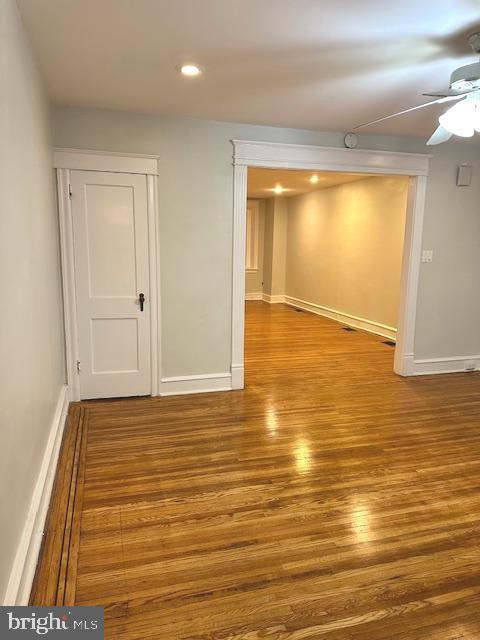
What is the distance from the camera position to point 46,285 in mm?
2891

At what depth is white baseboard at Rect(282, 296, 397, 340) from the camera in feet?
22.2

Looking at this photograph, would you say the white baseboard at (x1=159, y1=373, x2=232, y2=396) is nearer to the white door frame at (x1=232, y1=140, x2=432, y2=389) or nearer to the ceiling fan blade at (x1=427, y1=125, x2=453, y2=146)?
the white door frame at (x1=232, y1=140, x2=432, y2=389)

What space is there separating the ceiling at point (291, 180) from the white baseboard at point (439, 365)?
2744mm

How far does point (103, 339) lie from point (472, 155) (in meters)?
4.28

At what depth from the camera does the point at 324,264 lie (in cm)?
849

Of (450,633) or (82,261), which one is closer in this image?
(450,633)

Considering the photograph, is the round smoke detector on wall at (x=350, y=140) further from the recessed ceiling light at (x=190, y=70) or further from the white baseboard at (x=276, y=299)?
the white baseboard at (x=276, y=299)

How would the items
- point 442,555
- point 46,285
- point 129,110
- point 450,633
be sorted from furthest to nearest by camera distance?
point 129,110 → point 46,285 → point 442,555 → point 450,633

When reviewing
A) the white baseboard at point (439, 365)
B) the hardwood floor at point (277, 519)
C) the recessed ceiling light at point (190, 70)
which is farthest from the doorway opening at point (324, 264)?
the recessed ceiling light at point (190, 70)

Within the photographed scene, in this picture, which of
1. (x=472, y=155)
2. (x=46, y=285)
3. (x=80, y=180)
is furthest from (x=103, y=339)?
(x=472, y=155)

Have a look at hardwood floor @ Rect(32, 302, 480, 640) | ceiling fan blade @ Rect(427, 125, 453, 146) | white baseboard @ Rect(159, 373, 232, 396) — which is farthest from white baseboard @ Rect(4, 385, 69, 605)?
ceiling fan blade @ Rect(427, 125, 453, 146)

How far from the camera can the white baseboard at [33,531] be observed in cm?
160

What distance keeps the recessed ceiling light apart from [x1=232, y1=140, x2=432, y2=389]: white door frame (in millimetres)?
1130

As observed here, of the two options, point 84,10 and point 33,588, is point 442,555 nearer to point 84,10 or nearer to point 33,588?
point 33,588
